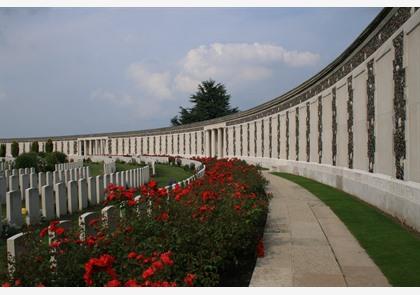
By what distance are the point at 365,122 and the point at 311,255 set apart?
Answer: 732 centimetres

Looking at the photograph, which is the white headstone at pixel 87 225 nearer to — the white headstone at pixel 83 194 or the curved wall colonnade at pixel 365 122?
the curved wall colonnade at pixel 365 122

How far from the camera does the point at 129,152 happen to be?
216 feet

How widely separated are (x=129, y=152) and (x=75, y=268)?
62.6m

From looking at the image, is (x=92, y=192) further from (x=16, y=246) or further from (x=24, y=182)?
(x=16, y=246)

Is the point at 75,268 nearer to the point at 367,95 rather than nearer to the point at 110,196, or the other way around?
the point at 110,196

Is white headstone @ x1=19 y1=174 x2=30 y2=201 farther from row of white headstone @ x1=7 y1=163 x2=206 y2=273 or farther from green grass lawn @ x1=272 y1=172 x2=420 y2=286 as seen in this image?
row of white headstone @ x1=7 y1=163 x2=206 y2=273

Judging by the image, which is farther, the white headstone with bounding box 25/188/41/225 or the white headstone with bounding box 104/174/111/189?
the white headstone with bounding box 104/174/111/189

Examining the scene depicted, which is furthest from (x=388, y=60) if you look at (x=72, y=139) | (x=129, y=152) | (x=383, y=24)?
(x=72, y=139)

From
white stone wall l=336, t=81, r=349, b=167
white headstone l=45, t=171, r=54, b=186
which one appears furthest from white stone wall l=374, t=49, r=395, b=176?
white headstone l=45, t=171, r=54, b=186

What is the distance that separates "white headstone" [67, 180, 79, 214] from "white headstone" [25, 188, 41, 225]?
1.82 metres

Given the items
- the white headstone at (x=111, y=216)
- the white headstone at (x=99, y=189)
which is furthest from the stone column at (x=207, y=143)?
the white headstone at (x=111, y=216)

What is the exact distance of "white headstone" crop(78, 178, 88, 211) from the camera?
12.5m

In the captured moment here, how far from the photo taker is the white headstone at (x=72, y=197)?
11857 millimetres

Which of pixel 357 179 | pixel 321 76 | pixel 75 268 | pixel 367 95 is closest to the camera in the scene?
pixel 75 268
